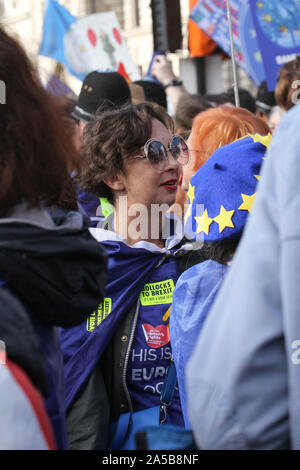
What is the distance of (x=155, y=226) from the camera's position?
115 inches

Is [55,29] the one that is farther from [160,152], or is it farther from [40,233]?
[40,233]

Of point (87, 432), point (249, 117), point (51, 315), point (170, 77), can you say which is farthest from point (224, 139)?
point (170, 77)

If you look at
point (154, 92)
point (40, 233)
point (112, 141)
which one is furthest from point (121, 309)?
point (154, 92)

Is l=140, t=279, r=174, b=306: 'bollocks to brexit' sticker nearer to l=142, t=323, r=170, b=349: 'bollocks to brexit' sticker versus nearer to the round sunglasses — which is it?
l=142, t=323, r=170, b=349: 'bollocks to brexit' sticker

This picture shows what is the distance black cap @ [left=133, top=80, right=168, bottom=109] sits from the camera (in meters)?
5.63

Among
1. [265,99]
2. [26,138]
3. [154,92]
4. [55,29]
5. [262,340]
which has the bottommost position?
[265,99]

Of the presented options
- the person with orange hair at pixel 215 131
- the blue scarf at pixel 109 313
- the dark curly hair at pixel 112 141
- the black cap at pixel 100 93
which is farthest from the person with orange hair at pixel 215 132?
the black cap at pixel 100 93

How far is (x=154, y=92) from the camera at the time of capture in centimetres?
571

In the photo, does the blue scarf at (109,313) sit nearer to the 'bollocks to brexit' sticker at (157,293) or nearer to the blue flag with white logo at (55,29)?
the 'bollocks to brexit' sticker at (157,293)

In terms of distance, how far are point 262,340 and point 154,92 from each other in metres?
4.80

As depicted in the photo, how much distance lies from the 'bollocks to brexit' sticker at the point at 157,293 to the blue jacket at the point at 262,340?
1.45 meters
